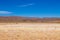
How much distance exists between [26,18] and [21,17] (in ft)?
16.9

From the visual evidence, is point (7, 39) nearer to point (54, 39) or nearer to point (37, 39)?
point (37, 39)

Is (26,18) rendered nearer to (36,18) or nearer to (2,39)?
A: (36,18)

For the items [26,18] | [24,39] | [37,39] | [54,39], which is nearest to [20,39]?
[24,39]

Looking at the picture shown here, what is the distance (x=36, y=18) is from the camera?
12394 cm

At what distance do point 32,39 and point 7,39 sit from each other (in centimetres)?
200

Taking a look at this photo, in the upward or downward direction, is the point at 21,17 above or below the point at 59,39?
above

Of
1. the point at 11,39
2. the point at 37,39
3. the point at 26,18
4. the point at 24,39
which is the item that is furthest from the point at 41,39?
→ the point at 26,18

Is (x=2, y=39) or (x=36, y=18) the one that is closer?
(x=2, y=39)

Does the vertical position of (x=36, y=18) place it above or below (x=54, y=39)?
above

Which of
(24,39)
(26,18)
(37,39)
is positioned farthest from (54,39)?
(26,18)

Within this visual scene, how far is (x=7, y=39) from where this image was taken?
15133 mm

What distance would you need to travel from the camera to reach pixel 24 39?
597 inches

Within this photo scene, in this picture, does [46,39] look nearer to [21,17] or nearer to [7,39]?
[7,39]

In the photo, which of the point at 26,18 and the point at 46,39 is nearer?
the point at 46,39
